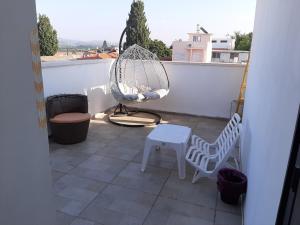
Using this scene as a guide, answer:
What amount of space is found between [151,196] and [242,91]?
300cm

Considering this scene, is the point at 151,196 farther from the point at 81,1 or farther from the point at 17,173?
the point at 81,1

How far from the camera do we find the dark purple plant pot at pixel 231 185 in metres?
2.14

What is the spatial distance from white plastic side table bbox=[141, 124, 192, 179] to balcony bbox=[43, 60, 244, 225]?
0.17 metres

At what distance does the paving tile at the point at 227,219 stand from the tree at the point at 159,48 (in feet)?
38.7

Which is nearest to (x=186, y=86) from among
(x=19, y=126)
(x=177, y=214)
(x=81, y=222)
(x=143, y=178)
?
(x=143, y=178)

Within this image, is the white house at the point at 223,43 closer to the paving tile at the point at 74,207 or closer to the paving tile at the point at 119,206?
the paving tile at the point at 119,206

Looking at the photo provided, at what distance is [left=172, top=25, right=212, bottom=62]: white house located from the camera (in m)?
16.9

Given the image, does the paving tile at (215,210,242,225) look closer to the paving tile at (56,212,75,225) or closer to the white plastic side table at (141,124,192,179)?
the white plastic side table at (141,124,192,179)

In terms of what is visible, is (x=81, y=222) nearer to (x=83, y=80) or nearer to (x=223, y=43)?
(x=83, y=80)

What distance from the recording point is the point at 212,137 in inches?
158

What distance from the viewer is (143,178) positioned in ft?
8.84

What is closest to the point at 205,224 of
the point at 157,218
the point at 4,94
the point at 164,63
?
the point at 157,218

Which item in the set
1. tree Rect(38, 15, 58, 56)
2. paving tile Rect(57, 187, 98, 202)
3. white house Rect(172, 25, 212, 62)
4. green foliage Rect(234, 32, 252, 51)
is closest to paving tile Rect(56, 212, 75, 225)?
paving tile Rect(57, 187, 98, 202)

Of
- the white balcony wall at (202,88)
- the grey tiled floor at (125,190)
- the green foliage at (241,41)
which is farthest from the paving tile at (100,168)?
the green foliage at (241,41)
